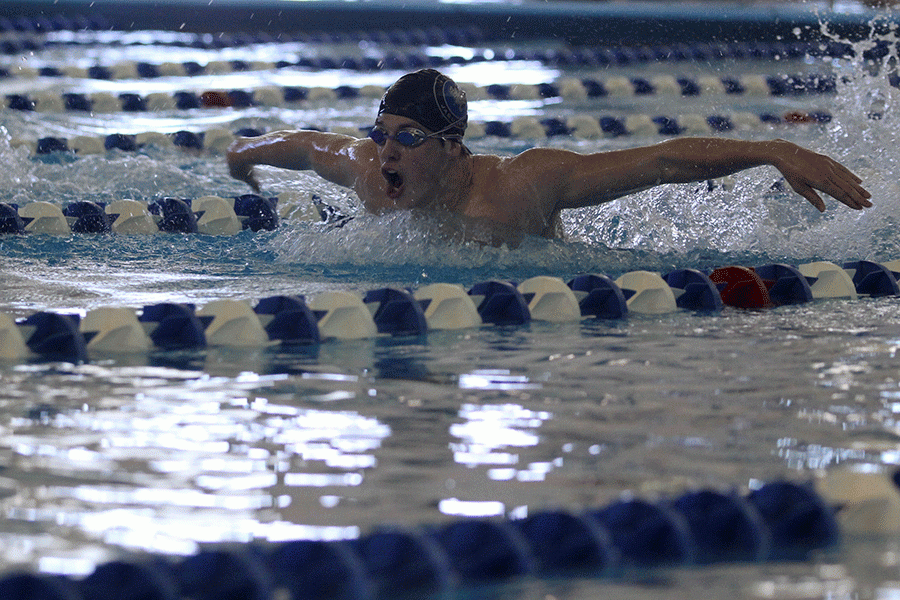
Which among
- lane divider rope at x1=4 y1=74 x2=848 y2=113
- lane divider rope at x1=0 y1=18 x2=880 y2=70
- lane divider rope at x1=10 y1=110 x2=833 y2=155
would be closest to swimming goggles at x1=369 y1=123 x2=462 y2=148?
lane divider rope at x1=10 y1=110 x2=833 y2=155

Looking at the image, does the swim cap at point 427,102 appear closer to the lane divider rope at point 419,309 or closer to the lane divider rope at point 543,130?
the lane divider rope at point 419,309

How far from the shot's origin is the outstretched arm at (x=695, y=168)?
9.38ft

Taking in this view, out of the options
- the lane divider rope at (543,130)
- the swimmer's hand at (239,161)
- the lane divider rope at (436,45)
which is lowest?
the swimmer's hand at (239,161)

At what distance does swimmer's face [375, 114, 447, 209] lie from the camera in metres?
3.35

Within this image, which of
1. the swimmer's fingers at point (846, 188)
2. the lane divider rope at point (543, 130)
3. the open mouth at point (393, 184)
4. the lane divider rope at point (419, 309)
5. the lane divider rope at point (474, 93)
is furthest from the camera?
the lane divider rope at point (474, 93)

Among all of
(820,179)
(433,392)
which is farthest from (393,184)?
(433,392)

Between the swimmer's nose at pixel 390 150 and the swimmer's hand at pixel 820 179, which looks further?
the swimmer's nose at pixel 390 150

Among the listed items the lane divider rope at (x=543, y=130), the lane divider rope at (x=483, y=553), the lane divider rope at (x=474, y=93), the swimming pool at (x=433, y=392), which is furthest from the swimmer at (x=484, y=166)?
the lane divider rope at (x=474, y=93)

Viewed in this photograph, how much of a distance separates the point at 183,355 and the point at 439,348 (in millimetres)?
557

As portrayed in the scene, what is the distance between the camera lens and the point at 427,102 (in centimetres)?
338

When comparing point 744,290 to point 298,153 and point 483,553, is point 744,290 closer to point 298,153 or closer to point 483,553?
point 298,153

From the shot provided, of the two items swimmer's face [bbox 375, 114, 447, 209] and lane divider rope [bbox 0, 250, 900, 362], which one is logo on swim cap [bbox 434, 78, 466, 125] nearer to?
swimmer's face [bbox 375, 114, 447, 209]

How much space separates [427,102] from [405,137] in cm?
14

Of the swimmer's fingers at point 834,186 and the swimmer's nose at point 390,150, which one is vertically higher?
the swimmer's nose at point 390,150
